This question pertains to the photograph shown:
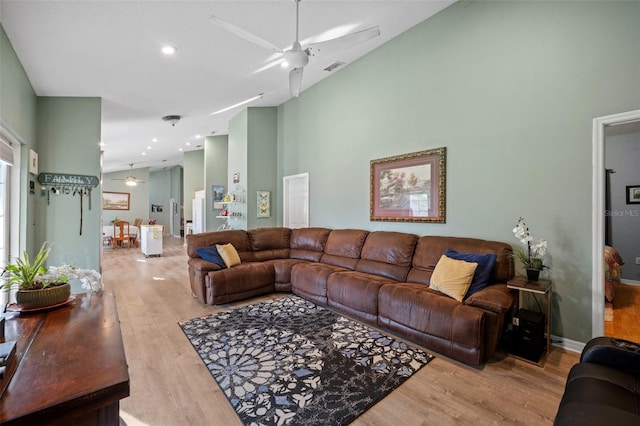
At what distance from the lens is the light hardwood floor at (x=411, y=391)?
1.81 meters

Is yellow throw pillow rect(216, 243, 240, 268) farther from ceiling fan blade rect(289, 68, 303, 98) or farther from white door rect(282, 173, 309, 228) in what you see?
ceiling fan blade rect(289, 68, 303, 98)

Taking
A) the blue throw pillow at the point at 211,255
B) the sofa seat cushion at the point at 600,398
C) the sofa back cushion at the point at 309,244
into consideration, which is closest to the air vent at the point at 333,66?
the sofa back cushion at the point at 309,244

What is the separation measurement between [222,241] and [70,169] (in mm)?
2582

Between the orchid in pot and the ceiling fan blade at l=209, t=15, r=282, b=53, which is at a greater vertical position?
the ceiling fan blade at l=209, t=15, r=282, b=53

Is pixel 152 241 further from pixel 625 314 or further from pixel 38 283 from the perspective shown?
pixel 625 314

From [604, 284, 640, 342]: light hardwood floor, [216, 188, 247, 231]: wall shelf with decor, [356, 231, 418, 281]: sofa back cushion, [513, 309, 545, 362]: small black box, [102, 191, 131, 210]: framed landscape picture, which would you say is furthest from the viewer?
[102, 191, 131, 210]: framed landscape picture

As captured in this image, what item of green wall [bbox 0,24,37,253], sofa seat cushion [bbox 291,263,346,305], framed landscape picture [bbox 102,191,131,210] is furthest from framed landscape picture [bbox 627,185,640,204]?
framed landscape picture [bbox 102,191,131,210]

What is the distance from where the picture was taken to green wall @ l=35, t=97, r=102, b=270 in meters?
4.34

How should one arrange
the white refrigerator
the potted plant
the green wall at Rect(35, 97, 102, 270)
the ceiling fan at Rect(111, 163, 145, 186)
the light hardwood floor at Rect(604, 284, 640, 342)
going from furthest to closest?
the ceiling fan at Rect(111, 163, 145, 186)
the white refrigerator
the green wall at Rect(35, 97, 102, 270)
the light hardwood floor at Rect(604, 284, 640, 342)
the potted plant

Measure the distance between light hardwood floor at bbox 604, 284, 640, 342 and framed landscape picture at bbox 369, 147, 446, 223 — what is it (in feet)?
6.32

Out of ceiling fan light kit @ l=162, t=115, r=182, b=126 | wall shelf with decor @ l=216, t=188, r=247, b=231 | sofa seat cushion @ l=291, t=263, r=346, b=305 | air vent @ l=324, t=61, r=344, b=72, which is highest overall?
air vent @ l=324, t=61, r=344, b=72

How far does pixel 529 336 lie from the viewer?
246 cm

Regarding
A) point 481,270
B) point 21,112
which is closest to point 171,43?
point 21,112

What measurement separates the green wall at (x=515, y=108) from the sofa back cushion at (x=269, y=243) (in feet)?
5.45
